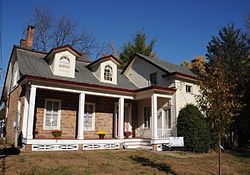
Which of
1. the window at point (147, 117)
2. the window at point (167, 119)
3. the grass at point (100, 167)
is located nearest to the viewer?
the grass at point (100, 167)

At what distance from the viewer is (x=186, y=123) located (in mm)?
15672

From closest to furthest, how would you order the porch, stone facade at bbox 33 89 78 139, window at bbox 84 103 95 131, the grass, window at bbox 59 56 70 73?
the grass
the porch
stone facade at bbox 33 89 78 139
window at bbox 59 56 70 73
window at bbox 84 103 95 131

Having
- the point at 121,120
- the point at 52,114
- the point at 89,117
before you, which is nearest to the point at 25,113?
the point at 52,114

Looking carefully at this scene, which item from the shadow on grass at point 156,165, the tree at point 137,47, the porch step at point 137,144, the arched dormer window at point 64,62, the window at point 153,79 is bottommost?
the shadow on grass at point 156,165

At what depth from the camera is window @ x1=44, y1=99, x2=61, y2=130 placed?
1456 cm

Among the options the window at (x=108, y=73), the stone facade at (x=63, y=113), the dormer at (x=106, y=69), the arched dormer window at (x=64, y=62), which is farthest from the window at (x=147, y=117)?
the arched dormer window at (x=64, y=62)

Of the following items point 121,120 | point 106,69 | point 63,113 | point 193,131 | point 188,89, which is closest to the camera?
point 63,113

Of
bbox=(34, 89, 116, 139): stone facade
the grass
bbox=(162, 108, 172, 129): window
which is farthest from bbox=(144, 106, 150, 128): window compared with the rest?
the grass

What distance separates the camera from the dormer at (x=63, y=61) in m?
15.3

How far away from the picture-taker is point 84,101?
15211mm

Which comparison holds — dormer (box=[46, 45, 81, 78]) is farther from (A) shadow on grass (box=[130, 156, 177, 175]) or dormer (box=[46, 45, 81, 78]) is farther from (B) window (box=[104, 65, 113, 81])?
(A) shadow on grass (box=[130, 156, 177, 175])

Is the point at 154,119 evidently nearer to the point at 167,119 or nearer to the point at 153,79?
the point at 167,119

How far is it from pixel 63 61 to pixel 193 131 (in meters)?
9.53

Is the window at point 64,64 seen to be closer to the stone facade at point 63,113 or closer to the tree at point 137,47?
the stone facade at point 63,113
